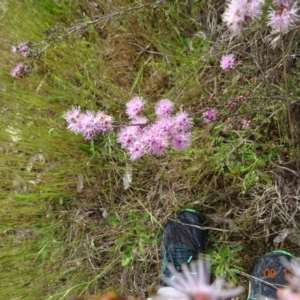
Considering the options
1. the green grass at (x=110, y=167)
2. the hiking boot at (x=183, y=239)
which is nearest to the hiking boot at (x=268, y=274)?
the green grass at (x=110, y=167)

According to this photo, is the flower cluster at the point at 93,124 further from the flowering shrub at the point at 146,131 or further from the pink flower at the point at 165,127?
the pink flower at the point at 165,127

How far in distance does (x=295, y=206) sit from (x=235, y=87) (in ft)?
1.65

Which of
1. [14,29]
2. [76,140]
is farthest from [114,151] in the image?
[14,29]

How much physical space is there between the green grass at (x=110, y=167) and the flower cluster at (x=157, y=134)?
464mm

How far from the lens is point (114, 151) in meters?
2.03

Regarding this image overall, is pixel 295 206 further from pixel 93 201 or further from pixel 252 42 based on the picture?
pixel 93 201

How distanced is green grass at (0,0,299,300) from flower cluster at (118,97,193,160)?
46 centimetres

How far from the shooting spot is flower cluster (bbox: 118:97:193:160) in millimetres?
1278

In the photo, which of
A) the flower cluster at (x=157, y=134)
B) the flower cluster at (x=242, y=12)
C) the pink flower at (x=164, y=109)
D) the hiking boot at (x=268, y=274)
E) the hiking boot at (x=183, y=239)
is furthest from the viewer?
the hiking boot at (x=183, y=239)

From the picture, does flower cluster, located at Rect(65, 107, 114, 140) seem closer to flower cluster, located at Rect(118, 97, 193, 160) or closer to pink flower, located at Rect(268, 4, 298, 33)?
flower cluster, located at Rect(118, 97, 193, 160)

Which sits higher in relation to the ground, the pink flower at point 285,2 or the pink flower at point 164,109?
the pink flower at point 285,2

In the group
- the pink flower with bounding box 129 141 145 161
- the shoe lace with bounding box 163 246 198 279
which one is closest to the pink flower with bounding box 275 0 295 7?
the pink flower with bounding box 129 141 145 161

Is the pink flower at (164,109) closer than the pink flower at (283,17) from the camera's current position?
No

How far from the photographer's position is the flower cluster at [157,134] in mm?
1278
